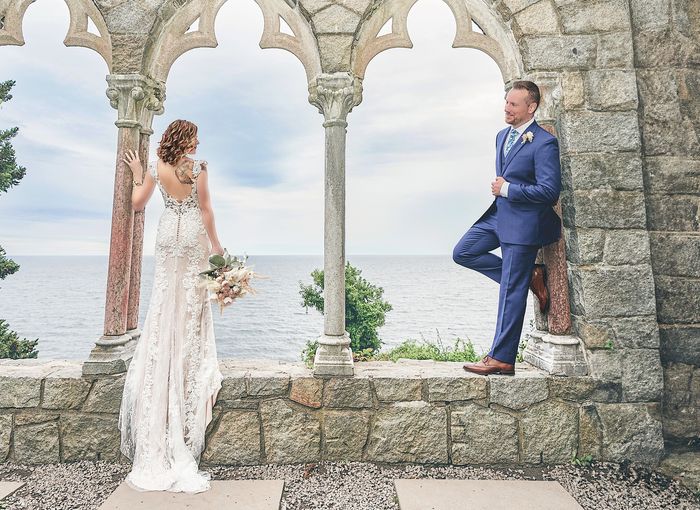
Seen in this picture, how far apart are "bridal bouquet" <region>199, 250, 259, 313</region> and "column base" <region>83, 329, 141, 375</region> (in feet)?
2.58

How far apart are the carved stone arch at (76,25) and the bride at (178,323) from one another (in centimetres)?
102

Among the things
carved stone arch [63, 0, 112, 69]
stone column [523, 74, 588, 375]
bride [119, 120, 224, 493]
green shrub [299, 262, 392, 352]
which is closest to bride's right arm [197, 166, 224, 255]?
bride [119, 120, 224, 493]

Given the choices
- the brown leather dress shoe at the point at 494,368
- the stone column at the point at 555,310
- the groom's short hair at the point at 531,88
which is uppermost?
the groom's short hair at the point at 531,88

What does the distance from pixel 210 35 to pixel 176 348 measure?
6.57ft

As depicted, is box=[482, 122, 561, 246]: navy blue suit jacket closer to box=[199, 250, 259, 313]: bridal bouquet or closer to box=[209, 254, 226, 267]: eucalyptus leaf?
box=[199, 250, 259, 313]: bridal bouquet

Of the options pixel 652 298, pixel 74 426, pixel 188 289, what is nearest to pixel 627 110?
pixel 652 298

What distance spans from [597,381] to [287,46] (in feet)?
9.24

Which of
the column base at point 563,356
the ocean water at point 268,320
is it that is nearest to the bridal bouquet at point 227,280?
the column base at point 563,356

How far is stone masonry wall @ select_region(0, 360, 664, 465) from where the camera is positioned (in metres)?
2.45

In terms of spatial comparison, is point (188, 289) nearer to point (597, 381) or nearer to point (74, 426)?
point (74, 426)

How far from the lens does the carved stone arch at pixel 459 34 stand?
269 cm

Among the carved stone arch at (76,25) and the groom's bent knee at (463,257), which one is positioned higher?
the carved stone arch at (76,25)

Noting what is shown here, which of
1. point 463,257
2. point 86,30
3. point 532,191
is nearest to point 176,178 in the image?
point 86,30

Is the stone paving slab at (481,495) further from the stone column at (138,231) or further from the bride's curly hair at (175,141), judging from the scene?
the bride's curly hair at (175,141)
